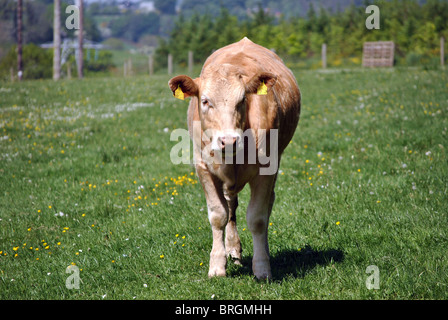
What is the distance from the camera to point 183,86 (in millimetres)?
4586

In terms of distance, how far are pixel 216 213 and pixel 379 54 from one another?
36477mm

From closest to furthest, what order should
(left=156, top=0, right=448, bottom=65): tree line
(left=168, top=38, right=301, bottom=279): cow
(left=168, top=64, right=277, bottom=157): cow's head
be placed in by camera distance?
(left=168, top=64, right=277, bottom=157): cow's head, (left=168, top=38, right=301, bottom=279): cow, (left=156, top=0, right=448, bottom=65): tree line

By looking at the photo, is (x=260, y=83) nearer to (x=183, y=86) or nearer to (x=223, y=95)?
(x=223, y=95)

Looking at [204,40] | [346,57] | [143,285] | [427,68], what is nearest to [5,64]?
[204,40]

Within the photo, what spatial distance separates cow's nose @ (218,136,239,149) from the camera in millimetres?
4094

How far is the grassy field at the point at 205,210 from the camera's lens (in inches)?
192

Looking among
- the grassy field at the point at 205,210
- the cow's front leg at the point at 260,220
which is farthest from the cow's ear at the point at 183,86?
the grassy field at the point at 205,210

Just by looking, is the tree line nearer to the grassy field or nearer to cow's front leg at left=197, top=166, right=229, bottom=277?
the grassy field

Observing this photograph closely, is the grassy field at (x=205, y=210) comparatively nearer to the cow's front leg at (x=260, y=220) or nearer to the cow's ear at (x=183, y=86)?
the cow's front leg at (x=260, y=220)

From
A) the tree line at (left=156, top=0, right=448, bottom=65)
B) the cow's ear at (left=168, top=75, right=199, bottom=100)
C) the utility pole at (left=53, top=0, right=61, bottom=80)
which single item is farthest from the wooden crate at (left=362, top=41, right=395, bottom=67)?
the cow's ear at (left=168, top=75, right=199, bottom=100)

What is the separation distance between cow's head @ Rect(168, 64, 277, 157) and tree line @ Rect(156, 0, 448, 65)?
34.9 metres

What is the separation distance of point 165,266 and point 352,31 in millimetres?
44745

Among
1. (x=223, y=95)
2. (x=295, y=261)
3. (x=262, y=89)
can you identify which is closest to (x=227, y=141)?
(x=223, y=95)

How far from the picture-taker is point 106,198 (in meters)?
8.05
